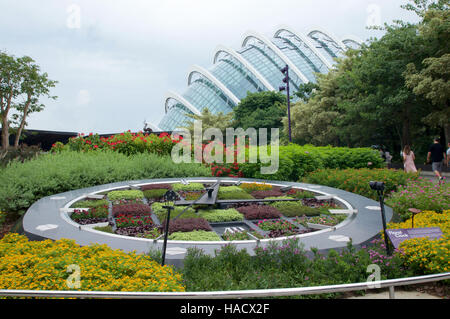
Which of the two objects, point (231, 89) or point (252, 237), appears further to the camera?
point (231, 89)

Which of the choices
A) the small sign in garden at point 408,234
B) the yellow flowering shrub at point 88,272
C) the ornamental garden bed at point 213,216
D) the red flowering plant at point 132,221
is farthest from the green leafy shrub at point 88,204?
the small sign in garden at point 408,234

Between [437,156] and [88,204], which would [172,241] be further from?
[437,156]

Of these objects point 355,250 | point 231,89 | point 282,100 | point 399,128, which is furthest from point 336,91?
point 355,250

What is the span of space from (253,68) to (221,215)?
44260 mm

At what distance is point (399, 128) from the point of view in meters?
28.3

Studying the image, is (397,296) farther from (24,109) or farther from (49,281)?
(24,109)

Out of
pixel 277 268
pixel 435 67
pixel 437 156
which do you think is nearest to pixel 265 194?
pixel 277 268

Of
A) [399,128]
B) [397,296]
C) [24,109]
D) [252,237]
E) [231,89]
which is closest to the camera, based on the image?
[397,296]

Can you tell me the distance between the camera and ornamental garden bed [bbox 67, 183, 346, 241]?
534 centimetres

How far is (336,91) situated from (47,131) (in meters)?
24.5

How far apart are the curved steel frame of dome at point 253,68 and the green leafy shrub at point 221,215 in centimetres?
4091

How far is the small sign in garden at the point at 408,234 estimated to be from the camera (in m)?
4.16

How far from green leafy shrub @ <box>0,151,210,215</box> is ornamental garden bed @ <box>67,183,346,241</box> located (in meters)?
1.64
